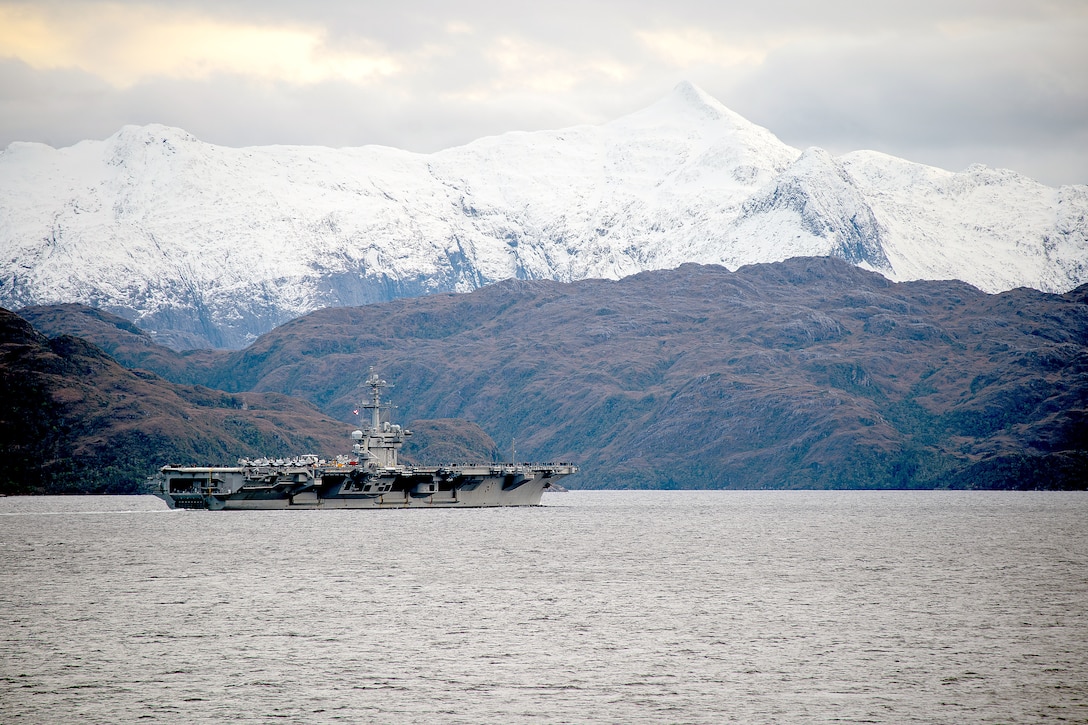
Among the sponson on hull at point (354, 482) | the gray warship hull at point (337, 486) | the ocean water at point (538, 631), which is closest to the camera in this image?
the ocean water at point (538, 631)

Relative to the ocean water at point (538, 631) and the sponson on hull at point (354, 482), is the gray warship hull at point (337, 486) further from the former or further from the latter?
the ocean water at point (538, 631)

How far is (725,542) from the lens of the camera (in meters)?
114

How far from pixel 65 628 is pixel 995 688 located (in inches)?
1572

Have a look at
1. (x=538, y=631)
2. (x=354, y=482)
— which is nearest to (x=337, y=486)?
(x=354, y=482)

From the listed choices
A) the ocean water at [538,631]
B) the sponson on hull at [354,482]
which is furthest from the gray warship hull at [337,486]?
the ocean water at [538,631]

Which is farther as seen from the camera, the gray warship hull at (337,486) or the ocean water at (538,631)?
the gray warship hull at (337,486)

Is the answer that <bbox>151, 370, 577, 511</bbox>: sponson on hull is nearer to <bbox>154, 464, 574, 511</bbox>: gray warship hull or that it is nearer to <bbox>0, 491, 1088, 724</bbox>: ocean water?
<bbox>154, 464, 574, 511</bbox>: gray warship hull

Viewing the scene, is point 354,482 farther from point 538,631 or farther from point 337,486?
point 538,631

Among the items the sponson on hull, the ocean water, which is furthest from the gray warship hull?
the ocean water

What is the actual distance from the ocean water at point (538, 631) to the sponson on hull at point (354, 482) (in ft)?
87.7

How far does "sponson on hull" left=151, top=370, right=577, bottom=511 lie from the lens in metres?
138

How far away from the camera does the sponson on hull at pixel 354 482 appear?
5443 inches

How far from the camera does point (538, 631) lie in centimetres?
5844

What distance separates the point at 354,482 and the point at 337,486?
1899mm
